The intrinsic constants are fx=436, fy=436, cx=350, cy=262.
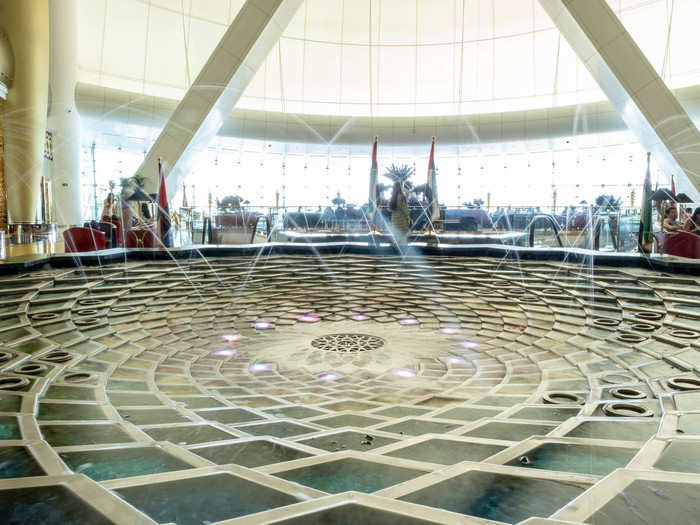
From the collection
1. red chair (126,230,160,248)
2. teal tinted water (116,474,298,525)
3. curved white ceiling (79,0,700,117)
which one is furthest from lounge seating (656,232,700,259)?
curved white ceiling (79,0,700,117)

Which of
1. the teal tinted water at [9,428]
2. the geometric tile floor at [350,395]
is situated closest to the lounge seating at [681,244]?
the geometric tile floor at [350,395]

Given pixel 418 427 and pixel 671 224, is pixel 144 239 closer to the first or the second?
pixel 418 427

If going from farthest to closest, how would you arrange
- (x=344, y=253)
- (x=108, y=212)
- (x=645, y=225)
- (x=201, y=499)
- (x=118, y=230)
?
(x=108, y=212) < (x=118, y=230) < (x=344, y=253) < (x=645, y=225) < (x=201, y=499)

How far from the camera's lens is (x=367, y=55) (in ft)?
59.0

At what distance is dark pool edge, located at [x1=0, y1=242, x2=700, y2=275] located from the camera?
4988 millimetres

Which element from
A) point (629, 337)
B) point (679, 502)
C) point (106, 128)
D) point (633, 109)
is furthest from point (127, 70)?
point (679, 502)

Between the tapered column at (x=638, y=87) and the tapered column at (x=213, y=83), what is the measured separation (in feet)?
20.6

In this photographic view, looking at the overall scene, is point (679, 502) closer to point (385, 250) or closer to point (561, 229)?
point (385, 250)

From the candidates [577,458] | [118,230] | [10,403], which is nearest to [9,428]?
[10,403]

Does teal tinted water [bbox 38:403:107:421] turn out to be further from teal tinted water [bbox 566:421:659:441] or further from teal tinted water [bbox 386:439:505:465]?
teal tinted water [bbox 566:421:659:441]

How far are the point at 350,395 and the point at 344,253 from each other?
4637mm

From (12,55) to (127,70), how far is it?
17.8ft

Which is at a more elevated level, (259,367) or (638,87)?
(638,87)

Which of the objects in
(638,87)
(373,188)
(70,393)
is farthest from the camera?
(373,188)
